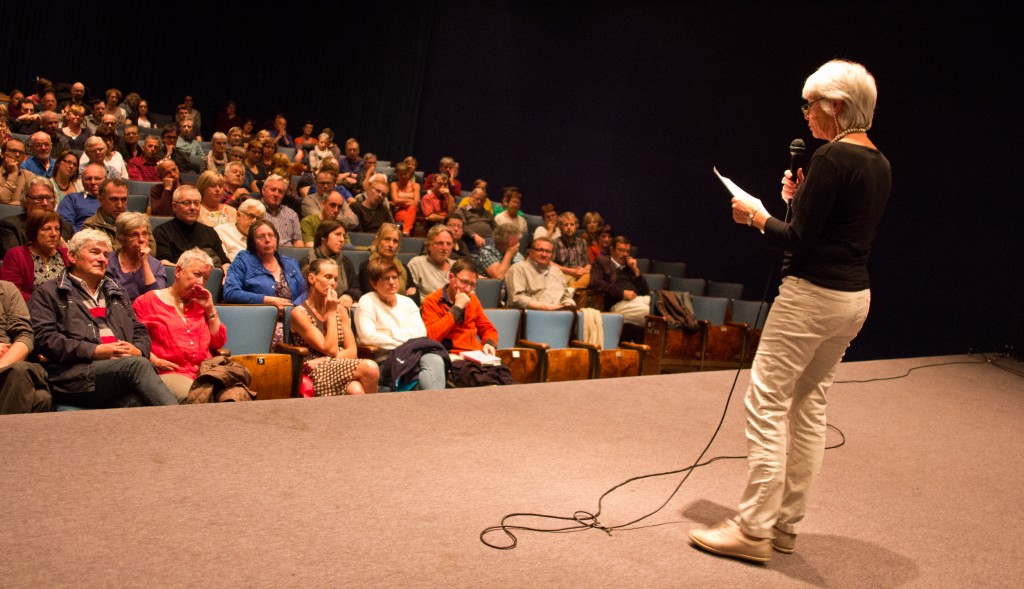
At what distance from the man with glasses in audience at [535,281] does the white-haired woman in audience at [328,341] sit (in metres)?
1.54

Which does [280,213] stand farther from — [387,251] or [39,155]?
[39,155]

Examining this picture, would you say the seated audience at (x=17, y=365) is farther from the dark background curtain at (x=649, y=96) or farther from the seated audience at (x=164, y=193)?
the dark background curtain at (x=649, y=96)

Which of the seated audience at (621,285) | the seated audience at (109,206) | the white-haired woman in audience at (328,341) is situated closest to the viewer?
the white-haired woman in audience at (328,341)

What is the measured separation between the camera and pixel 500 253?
5891 millimetres

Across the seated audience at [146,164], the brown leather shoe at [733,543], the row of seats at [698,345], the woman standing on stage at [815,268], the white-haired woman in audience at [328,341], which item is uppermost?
the woman standing on stage at [815,268]

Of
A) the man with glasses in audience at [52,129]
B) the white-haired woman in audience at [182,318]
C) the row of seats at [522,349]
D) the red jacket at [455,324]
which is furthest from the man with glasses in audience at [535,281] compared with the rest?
the man with glasses in audience at [52,129]

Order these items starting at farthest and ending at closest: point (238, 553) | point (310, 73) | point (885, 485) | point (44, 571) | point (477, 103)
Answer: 1. point (310, 73)
2. point (477, 103)
3. point (885, 485)
4. point (238, 553)
5. point (44, 571)

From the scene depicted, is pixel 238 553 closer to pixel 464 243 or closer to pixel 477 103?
pixel 464 243

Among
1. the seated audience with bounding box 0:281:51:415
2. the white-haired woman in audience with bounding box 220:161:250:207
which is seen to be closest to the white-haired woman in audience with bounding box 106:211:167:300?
the seated audience with bounding box 0:281:51:415

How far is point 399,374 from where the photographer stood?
11.7 ft

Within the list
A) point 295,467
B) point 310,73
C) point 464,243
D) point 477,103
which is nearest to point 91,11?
point 310,73

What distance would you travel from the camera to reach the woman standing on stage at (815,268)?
1851 mm

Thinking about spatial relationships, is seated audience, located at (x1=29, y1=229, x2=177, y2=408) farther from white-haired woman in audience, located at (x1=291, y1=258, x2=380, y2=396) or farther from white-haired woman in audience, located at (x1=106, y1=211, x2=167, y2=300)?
white-haired woman in audience, located at (x1=291, y1=258, x2=380, y2=396)

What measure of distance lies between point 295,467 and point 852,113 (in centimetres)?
162
